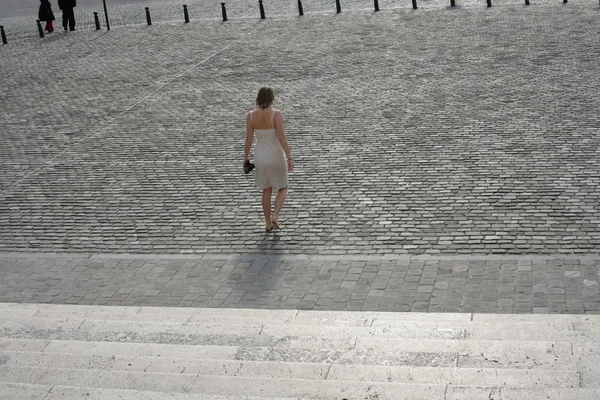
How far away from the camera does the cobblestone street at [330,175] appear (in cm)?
852

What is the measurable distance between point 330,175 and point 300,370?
20.2 feet

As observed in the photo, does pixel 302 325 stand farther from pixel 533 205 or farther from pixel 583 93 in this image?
pixel 583 93

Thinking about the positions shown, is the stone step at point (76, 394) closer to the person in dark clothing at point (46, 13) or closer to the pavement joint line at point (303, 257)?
the pavement joint line at point (303, 257)

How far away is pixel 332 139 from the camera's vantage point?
43.6 ft

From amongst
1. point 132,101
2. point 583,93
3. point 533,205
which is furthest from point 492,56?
point 533,205

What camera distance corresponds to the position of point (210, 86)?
17578 millimetres

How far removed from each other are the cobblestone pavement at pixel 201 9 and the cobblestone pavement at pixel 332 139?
1.87 metres

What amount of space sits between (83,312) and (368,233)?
10.3 feet

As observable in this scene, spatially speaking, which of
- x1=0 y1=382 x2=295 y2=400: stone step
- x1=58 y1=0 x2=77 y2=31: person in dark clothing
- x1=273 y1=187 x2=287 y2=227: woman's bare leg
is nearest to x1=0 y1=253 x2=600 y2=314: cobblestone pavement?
x1=273 y1=187 x2=287 y2=227: woman's bare leg

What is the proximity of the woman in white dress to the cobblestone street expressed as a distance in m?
0.36

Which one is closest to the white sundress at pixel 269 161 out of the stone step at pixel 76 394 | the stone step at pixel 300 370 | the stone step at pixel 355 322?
the stone step at pixel 355 322

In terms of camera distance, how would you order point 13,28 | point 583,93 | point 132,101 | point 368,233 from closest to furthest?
point 368,233 → point 583,93 → point 132,101 → point 13,28

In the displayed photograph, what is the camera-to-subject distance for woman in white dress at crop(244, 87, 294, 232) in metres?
9.76

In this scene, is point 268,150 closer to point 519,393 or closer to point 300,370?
point 300,370
